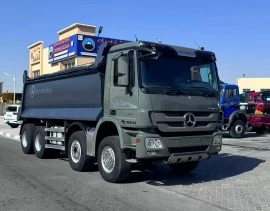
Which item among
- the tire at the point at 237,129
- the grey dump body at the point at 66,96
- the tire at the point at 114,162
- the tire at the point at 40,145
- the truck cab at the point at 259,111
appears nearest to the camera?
the tire at the point at 114,162

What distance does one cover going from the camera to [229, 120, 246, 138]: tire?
20688mm

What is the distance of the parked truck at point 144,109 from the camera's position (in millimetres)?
8623

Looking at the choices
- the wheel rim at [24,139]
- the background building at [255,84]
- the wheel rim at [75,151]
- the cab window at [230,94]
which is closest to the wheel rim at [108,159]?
the wheel rim at [75,151]

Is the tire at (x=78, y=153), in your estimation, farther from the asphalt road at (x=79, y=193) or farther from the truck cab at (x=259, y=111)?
the truck cab at (x=259, y=111)

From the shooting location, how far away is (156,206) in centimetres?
728

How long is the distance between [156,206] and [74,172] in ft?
12.8

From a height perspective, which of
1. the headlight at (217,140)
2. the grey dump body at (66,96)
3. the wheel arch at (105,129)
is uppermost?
the grey dump body at (66,96)

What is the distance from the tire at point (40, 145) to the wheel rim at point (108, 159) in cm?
418

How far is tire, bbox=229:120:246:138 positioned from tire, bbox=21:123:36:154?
10.1m

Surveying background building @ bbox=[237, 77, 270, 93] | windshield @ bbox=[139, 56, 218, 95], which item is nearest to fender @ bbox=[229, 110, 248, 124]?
windshield @ bbox=[139, 56, 218, 95]

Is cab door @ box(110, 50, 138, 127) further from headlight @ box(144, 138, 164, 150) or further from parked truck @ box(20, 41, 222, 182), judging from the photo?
headlight @ box(144, 138, 164, 150)

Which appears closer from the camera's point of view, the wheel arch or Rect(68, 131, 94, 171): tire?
the wheel arch

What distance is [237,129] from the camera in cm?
2080

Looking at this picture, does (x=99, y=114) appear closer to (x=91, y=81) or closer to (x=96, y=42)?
(x=91, y=81)
